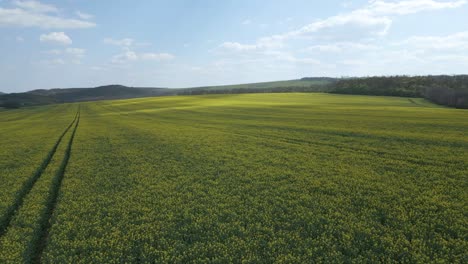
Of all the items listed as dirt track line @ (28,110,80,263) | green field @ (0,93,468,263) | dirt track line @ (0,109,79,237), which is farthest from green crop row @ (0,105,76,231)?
dirt track line @ (28,110,80,263)

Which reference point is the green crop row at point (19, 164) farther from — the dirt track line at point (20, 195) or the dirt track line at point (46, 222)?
the dirt track line at point (46, 222)

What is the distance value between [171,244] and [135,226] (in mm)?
2760

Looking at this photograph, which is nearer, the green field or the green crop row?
the green field

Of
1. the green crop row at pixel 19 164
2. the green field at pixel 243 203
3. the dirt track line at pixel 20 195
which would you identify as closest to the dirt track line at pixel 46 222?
the green field at pixel 243 203

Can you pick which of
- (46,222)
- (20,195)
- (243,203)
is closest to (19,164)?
(20,195)

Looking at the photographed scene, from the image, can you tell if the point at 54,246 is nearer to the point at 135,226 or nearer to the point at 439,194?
the point at 135,226

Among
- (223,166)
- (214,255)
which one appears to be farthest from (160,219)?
(223,166)

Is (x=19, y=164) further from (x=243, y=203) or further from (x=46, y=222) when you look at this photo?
(x=243, y=203)

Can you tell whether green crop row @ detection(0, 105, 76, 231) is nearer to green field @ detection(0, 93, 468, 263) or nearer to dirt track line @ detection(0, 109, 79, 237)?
dirt track line @ detection(0, 109, 79, 237)

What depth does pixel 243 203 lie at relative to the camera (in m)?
16.3

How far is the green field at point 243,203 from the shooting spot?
11.9 meters

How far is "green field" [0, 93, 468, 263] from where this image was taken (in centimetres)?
1192

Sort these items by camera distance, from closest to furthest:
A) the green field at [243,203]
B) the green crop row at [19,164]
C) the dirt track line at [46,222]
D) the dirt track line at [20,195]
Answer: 1. the green field at [243,203]
2. the dirt track line at [46,222]
3. the dirt track line at [20,195]
4. the green crop row at [19,164]

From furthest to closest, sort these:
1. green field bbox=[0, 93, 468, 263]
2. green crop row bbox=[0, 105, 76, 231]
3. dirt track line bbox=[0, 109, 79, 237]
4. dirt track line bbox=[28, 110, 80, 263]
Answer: green crop row bbox=[0, 105, 76, 231], dirt track line bbox=[0, 109, 79, 237], dirt track line bbox=[28, 110, 80, 263], green field bbox=[0, 93, 468, 263]
